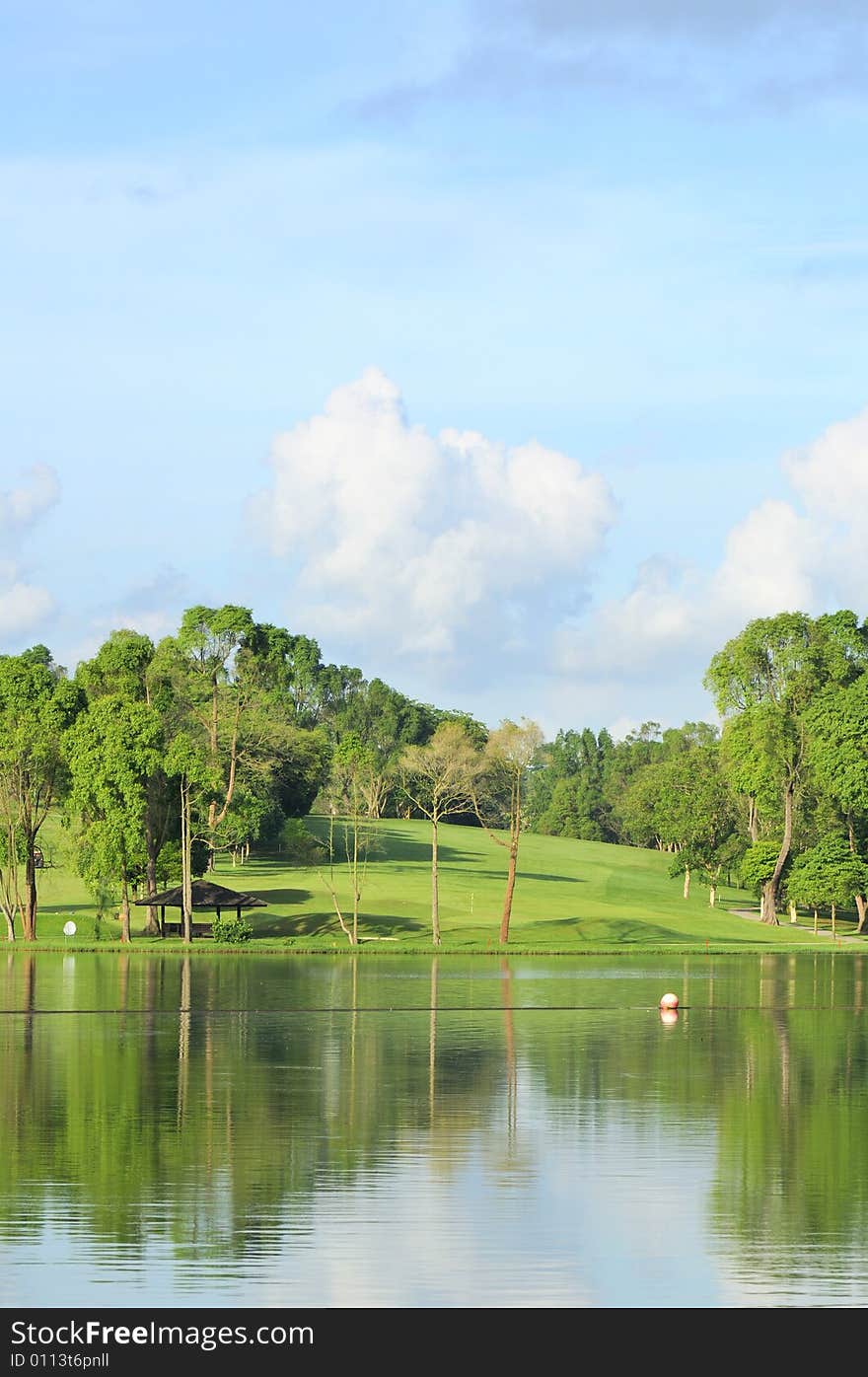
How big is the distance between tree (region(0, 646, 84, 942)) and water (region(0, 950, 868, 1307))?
49.3 meters

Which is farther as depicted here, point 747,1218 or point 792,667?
point 792,667

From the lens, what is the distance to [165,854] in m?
110

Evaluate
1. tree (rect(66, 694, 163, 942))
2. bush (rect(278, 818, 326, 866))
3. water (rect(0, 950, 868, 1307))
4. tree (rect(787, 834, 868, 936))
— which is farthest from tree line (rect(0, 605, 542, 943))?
water (rect(0, 950, 868, 1307))

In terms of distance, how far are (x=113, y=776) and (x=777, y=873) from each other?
46.1m

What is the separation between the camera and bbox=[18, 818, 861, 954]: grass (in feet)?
336

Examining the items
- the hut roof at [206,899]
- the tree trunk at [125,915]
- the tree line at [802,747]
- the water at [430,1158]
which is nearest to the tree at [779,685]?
the tree line at [802,747]

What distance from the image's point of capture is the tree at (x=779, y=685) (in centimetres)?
11394

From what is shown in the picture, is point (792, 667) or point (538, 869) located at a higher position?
point (792, 667)

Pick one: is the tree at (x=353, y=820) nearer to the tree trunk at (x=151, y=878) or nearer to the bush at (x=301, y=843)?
the bush at (x=301, y=843)

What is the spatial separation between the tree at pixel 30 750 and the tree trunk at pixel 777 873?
46.8m
